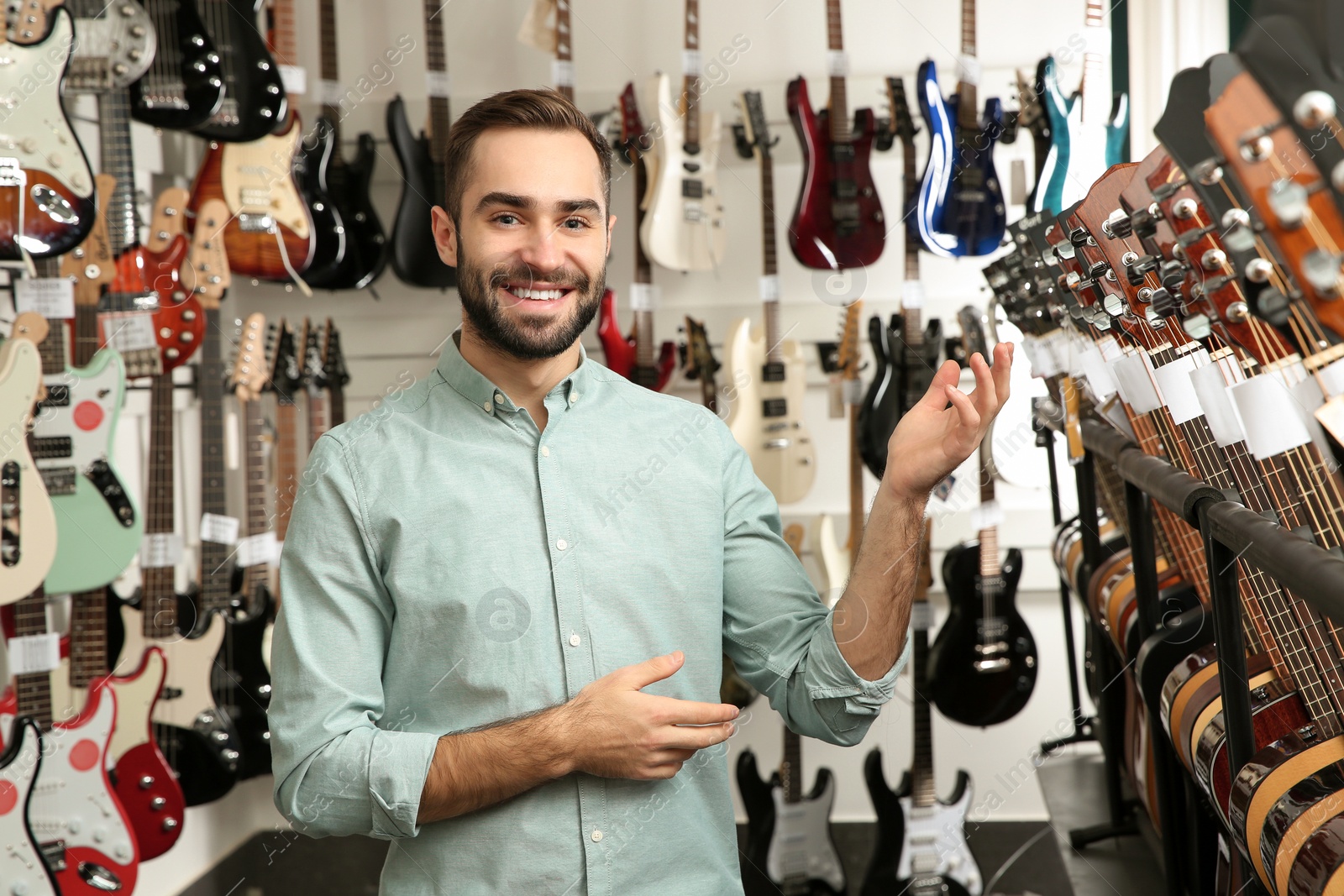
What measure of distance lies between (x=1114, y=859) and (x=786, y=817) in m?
1.19

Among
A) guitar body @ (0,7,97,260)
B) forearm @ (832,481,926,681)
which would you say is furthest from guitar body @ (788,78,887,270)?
forearm @ (832,481,926,681)

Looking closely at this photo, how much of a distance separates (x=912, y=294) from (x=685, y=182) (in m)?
0.74

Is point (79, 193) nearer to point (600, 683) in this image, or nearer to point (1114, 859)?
point (600, 683)

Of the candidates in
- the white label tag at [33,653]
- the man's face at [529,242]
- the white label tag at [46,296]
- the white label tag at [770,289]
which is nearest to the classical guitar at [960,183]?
→ the white label tag at [770,289]

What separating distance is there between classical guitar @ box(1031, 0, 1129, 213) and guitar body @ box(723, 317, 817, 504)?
33.3 inches

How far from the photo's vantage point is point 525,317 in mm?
1284

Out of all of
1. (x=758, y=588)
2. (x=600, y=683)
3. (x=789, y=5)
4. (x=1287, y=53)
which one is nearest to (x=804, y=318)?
(x=789, y=5)

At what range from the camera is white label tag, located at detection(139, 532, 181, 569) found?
2.83 meters

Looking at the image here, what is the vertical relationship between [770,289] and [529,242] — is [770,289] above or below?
above

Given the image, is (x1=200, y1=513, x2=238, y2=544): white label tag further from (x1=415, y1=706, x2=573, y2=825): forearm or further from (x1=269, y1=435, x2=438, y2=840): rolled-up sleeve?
(x1=415, y1=706, x2=573, y2=825): forearm

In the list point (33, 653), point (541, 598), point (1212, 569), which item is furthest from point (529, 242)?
point (33, 653)

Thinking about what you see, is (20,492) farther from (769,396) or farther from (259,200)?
(769,396)

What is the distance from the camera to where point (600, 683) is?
1140 millimetres

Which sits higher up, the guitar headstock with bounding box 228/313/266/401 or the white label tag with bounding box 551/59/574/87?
the white label tag with bounding box 551/59/574/87
